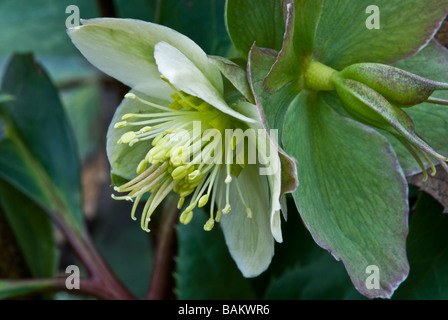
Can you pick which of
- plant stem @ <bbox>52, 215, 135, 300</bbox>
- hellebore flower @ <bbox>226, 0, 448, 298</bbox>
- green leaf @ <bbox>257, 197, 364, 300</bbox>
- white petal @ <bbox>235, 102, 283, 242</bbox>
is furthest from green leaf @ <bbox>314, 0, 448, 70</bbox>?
plant stem @ <bbox>52, 215, 135, 300</bbox>

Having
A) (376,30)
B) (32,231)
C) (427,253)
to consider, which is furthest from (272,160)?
(32,231)

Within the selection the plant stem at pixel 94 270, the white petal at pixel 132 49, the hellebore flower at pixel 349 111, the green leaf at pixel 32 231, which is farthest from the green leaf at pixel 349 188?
the green leaf at pixel 32 231

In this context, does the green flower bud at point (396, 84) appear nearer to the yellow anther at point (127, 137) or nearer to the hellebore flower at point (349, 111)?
the hellebore flower at point (349, 111)

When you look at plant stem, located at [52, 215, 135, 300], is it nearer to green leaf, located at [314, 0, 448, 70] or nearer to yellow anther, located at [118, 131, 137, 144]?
yellow anther, located at [118, 131, 137, 144]

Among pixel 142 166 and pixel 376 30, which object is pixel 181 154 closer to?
pixel 142 166

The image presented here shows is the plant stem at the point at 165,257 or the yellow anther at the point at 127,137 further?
the plant stem at the point at 165,257

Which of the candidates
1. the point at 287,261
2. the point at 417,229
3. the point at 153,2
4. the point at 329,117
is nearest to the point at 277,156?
the point at 329,117
